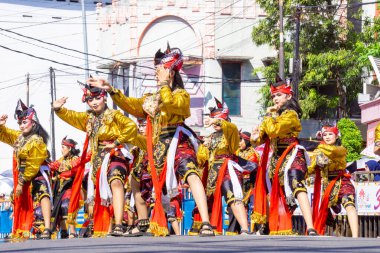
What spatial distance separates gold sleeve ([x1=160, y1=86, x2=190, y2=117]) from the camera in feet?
40.1

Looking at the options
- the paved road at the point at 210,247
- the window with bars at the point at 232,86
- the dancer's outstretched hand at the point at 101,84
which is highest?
the window with bars at the point at 232,86

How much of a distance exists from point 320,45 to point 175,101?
3120cm

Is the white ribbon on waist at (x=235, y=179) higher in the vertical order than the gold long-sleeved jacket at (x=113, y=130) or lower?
lower

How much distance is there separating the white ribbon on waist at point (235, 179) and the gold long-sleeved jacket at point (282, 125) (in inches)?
45.7

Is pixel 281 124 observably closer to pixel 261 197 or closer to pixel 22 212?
pixel 261 197

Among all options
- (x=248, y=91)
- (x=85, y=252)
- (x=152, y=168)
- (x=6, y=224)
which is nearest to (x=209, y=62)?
(x=248, y=91)

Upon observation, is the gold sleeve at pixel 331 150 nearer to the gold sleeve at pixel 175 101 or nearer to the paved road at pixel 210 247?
the gold sleeve at pixel 175 101

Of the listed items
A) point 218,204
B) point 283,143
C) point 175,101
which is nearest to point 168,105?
point 175,101

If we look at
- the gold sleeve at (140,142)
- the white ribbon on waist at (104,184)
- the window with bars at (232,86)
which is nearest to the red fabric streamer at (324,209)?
the gold sleeve at (140,142)

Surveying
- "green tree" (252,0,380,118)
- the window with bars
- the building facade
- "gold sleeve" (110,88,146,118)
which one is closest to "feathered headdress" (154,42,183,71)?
"gold sleeve" (110,88,146,118)

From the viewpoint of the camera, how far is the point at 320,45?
4306 centimetres

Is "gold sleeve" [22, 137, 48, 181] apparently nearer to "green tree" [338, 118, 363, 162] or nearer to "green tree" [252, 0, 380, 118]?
"green tree" [338, 118, 363, 162]

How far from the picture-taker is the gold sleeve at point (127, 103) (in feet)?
41.8

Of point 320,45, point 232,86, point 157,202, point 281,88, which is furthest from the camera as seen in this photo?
point 232,86
